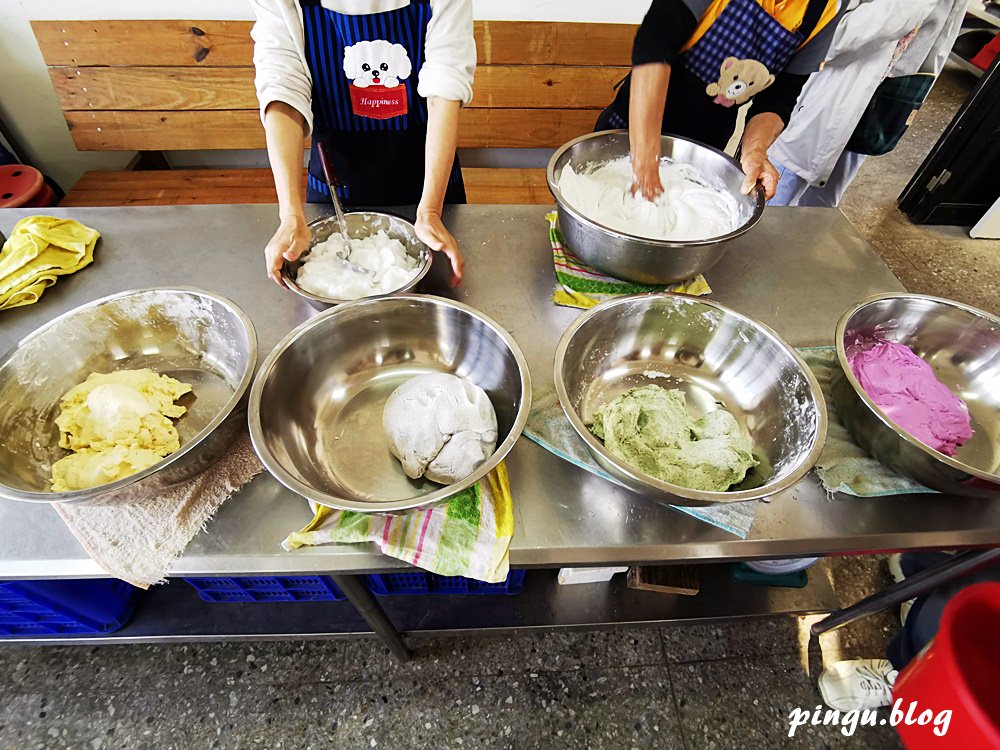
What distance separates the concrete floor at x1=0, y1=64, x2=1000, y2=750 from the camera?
60.9 inches

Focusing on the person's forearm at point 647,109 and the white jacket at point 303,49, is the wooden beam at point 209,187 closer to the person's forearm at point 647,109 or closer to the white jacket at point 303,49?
the person's forearm at point 647,109

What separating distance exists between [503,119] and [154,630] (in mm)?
2612


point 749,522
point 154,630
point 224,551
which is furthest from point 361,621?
point 749,522

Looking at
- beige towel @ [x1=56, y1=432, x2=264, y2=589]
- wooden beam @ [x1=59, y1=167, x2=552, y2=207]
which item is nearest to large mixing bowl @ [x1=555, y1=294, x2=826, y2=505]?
beige towel @ [x1=56, y1=432, x2=264, y2=589]

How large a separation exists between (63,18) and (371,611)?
2.80m

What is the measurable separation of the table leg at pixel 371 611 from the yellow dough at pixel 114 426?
44 cm

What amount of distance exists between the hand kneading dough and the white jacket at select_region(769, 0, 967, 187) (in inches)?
65.4

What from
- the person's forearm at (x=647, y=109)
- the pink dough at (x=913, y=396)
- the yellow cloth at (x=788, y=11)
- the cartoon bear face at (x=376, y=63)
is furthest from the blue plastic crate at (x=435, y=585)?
the yellow cloth at (x=788, y=11)

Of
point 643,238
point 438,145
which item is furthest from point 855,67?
point 438,145

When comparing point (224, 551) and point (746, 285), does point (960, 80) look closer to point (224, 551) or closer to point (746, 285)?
point (746, 285)

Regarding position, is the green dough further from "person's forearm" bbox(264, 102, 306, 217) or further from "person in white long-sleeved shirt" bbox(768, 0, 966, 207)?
"person in white long-sleeved shirt" bbox(768, 0, 966, 207)

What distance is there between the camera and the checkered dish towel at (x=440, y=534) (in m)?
0.92

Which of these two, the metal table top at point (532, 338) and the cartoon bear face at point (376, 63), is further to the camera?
the cartoon bear face at point (376, 63)

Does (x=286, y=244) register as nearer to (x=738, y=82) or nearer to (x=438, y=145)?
(x=438, y=145)
